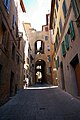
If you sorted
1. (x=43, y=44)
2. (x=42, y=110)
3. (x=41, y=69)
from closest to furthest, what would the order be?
(x=42, y=110)
(x=43, y=44)
(x=41, y=69)

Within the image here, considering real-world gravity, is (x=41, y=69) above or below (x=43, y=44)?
below

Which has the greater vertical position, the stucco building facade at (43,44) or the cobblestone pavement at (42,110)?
the stucco building facade at (43,44)

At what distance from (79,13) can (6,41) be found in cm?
548

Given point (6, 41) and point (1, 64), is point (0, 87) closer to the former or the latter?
point (1, 64)

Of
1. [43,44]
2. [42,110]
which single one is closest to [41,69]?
[43,44]

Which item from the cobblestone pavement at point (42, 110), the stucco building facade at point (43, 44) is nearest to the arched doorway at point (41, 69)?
the stucco building facade at point (43, 44)

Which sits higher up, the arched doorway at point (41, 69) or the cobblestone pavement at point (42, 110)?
the arched doorway at point (41, 69)

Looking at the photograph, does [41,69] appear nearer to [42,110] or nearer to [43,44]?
[43,44]

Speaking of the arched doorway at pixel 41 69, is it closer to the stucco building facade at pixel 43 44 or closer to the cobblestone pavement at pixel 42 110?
the stucco building facade at pixel 43 44

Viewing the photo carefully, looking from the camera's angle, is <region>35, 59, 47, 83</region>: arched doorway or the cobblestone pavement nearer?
the cobblestone pavement

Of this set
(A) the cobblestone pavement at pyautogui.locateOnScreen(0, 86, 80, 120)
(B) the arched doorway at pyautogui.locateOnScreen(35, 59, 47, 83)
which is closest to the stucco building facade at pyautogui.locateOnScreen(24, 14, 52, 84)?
(B) the arched doorway at pyautogui.locateOnScreen(35, 59, 47, 83)

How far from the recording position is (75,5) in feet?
22.4

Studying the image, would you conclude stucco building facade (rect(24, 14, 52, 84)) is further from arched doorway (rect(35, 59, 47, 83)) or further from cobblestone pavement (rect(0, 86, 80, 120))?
cobblestone pavement (rect(0, 86, 80, 120))

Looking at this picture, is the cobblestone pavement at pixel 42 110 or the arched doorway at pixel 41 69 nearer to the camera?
A: the cobblestone pavement at pixel 42 110
